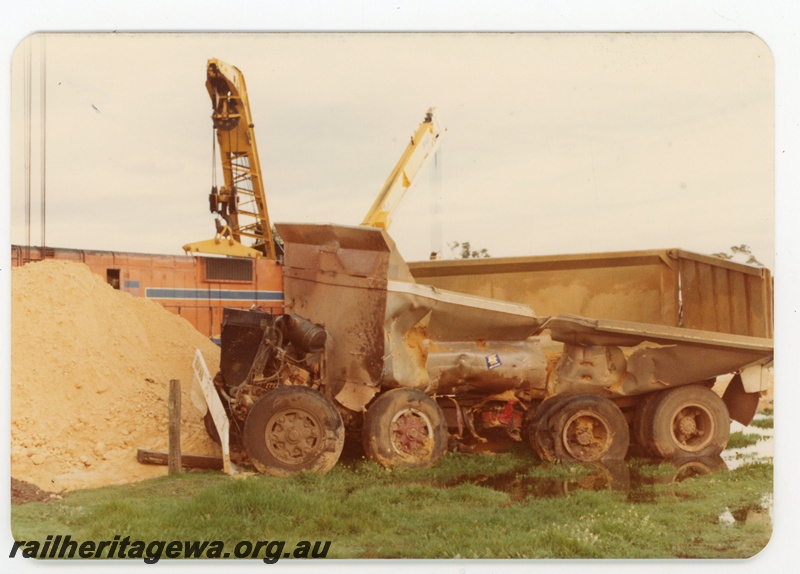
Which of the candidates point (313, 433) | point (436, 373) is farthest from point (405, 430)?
point (313, 433)

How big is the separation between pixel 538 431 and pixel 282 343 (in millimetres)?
2724

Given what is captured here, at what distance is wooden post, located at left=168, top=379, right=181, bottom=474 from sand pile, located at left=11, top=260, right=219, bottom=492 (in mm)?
138

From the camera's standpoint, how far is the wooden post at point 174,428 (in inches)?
316

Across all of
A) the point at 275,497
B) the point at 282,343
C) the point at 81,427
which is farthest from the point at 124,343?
the point at 275,497

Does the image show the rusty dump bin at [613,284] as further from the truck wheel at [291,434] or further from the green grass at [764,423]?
the truck wheel at [291,434]

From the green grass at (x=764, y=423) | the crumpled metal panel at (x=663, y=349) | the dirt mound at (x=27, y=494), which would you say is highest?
the crumpled metal panel at (x=663, y=349)

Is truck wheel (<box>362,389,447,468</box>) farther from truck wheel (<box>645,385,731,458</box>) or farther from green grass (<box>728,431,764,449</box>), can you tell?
green grass (<box>728,431,764,449</box>)

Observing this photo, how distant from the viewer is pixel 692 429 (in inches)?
346

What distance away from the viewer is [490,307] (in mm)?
8547

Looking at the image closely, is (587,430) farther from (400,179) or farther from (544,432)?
(400,179)

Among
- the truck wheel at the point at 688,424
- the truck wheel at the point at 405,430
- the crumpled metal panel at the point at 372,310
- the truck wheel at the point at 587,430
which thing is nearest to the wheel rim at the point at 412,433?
the truck wheel at the point at 405,430

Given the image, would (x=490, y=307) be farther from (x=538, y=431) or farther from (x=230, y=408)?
(x=230, y=408)

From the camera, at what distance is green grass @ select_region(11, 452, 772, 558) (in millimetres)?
7207

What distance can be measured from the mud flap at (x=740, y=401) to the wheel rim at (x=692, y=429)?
44 centimetres
